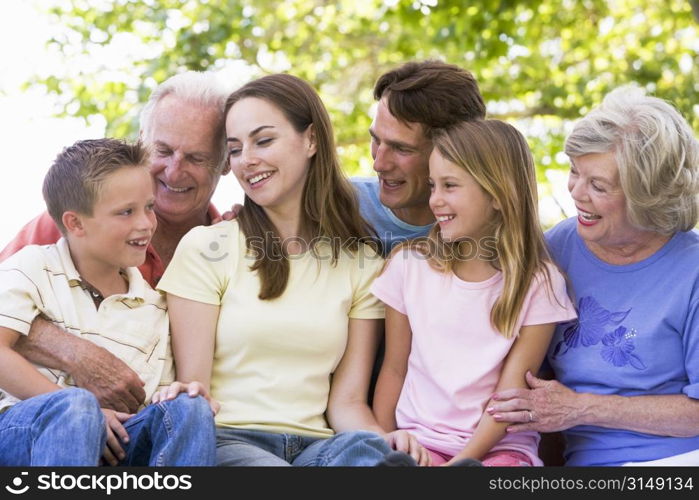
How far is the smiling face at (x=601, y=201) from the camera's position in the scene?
8.78 feet

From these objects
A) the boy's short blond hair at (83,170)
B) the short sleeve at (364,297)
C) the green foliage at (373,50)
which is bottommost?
the short sleeve at (364,297)

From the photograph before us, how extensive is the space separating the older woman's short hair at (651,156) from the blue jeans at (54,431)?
5.09ft

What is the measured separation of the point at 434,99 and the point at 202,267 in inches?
38.4

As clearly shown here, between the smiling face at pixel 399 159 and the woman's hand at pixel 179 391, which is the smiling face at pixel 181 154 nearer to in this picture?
the smiling face at pixel 399 159

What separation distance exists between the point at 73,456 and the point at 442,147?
140 cm

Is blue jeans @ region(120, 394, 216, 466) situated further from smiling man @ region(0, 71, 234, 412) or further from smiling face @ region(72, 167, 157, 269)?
smiling man @ region(0, 71, 234, 412)

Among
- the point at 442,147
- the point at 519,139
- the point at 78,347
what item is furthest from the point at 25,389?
the point at 519,139

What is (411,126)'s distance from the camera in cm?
313

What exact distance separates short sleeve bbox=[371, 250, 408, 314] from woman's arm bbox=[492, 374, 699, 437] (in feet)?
1.35

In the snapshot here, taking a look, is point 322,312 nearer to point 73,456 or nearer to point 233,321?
point 233,321

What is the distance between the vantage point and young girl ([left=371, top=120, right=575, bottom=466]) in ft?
8.89

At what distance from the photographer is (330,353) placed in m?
2.79

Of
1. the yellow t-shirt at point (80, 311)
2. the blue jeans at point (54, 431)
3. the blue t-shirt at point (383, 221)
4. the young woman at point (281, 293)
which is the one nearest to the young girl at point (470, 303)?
the young woman at point (281, 293)

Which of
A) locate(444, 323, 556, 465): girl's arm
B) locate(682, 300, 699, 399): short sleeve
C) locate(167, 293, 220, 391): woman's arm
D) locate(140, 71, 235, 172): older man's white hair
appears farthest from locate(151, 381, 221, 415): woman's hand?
locate(682, 300, 699, 399): short sleeve
